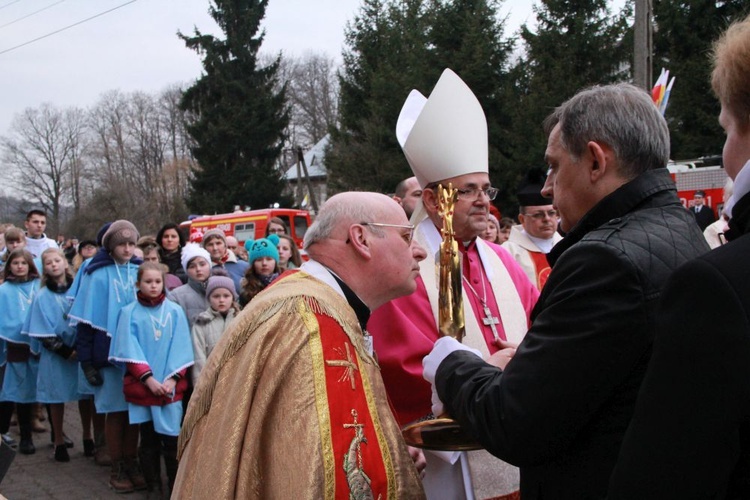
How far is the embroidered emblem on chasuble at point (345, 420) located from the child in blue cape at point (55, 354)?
489 centimetres

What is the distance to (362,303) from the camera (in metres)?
2.44

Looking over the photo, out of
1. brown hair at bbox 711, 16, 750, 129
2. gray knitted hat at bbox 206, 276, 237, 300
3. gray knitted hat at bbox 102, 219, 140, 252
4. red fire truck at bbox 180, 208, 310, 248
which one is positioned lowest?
gray knitted hat at bbox 206, 276, 237, 300

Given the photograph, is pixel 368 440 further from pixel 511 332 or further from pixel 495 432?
pixel 511 332

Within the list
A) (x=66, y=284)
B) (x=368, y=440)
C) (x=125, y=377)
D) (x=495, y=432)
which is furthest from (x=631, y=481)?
(x=66, y=284)

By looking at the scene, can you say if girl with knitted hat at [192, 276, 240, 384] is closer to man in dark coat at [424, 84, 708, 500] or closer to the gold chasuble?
the gold chasuble

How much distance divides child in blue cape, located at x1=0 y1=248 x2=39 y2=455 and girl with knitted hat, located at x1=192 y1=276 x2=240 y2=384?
2.11 m

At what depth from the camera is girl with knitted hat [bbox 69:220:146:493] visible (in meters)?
5.61

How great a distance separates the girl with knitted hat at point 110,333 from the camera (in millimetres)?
5613

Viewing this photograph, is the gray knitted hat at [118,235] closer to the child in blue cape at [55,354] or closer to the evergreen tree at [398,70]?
the child in blue cape at [55,354]

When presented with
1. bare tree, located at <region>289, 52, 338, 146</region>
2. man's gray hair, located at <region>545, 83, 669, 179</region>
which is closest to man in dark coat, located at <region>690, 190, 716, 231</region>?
man's gray hair, located at <region>545, 83, 669, 179</region>

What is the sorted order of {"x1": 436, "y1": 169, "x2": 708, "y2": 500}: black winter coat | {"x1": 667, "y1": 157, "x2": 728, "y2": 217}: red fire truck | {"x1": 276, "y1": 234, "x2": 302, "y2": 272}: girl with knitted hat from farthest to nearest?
{"x1": 667, "y1": 157, "x2": 728, "y2": 217}: red fire truck, {"x1": 276, "y1": 234, "x2": 302, "y2": 272}: girl with knitted hat, {"x1": 436, "y1": 169, "x2": 708, "y2": 500}: black winter coat

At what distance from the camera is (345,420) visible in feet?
6.68

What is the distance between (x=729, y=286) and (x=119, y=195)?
37.2 m

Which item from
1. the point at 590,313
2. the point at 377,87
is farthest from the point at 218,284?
the point at 377,87
